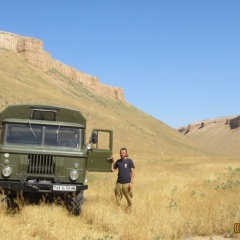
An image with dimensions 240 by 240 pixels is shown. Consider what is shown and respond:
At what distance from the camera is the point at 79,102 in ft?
272

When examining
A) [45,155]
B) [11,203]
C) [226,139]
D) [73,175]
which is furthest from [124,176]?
[226,139]

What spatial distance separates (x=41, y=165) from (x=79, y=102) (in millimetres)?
74271

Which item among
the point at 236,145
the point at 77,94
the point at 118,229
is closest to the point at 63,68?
the point at 77,94

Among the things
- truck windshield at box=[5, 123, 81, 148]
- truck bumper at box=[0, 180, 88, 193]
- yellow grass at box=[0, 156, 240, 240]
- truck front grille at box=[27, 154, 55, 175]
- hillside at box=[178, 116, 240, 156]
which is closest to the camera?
yellow grass at box=[0, 156, 240, 240]

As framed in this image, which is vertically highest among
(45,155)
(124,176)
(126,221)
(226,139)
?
(226,139)

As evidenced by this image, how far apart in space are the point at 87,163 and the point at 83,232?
250cm

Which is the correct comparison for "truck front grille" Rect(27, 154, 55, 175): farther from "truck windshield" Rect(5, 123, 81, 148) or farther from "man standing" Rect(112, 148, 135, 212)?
"man standing" Rect(112, 148, 135, 212)

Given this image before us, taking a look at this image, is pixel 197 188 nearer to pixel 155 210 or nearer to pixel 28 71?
pixel 155 210

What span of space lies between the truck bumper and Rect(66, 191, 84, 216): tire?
10.4 inches

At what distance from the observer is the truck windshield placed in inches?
375

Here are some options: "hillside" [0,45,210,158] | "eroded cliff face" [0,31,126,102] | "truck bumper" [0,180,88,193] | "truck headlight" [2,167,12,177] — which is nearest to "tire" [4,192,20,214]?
"truck bumper" [0,180,88,193]

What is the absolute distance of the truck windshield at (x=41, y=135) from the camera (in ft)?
31.2

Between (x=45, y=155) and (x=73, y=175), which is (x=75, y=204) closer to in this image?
(x=73, y=175)

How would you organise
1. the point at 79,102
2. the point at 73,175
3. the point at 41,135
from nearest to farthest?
the point at 73,175 < the point at 41,135 < the point at 79,102
